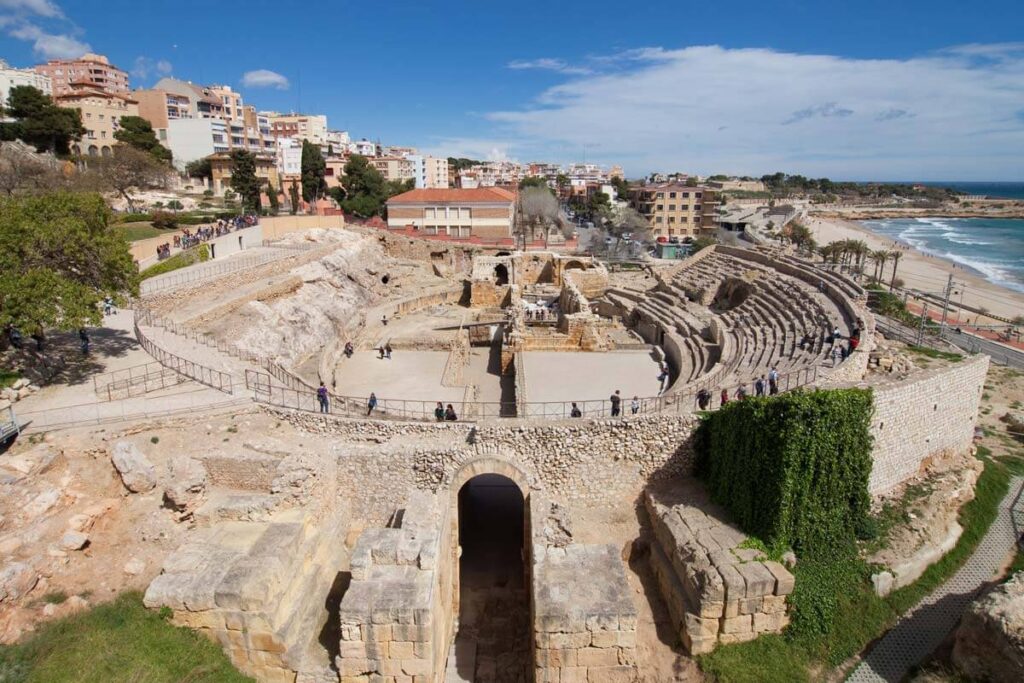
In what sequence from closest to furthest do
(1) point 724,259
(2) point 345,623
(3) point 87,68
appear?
(2) point 345,623, (1) point 724,259, (3) point 87,68

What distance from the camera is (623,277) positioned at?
38.6 m

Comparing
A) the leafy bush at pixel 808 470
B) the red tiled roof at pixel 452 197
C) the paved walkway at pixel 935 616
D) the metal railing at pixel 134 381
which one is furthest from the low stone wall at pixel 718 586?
the red tiled roof at pixel 452 197

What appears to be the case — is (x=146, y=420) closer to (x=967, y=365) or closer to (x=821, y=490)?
(x=821, y=490)

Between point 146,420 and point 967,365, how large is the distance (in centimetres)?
1961

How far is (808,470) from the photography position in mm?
11500

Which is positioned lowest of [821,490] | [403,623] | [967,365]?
[403,623]

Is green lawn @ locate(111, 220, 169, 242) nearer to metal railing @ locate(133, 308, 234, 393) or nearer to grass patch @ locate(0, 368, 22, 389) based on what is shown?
metal railing @ locate(133, 308, 234, 393)

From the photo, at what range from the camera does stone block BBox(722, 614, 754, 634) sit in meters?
10.6

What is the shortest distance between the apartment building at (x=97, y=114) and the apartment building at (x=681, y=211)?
184ft

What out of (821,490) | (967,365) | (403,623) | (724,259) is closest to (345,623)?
(403,623)

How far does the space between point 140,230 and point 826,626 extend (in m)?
35.5

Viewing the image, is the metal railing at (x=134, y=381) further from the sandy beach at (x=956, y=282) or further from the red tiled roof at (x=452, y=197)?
the sandy beach at (x=956, y=282)

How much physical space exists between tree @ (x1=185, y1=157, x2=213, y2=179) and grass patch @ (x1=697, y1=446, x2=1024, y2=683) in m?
63.0

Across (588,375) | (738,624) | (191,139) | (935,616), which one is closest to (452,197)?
(588,375)
